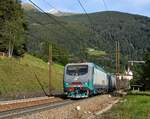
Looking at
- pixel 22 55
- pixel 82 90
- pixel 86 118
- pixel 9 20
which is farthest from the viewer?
pixel 22 55

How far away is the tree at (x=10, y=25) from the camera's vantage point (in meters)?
84.6

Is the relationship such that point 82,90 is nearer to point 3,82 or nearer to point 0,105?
point 0,105

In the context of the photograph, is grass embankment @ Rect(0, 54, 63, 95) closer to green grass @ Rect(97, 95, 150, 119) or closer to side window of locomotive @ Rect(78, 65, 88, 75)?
side window of locomotive @ Rect(78, 65, 88, 75)

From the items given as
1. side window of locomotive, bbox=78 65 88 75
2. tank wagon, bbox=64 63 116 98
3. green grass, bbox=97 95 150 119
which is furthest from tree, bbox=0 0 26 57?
green grass, bbox=97 95 150 119

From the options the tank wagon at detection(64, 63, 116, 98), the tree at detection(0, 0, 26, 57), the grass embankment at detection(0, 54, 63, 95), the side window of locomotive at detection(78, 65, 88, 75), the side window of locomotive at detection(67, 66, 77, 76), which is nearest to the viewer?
the tank wagon at detection(64, 63, 116, 98)

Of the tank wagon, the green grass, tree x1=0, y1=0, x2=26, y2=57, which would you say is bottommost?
the green grass

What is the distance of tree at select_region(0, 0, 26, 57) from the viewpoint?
84625 mm

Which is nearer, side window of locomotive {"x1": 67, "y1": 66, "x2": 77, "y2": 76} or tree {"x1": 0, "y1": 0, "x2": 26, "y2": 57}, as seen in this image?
side window of locomotive {"x1": 67, "y1": 66, "x2": 77, "y2": 76}

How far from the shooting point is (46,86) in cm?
7312

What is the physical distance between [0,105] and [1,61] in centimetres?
4202

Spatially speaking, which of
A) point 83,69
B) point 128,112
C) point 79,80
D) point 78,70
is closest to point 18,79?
point 78,70

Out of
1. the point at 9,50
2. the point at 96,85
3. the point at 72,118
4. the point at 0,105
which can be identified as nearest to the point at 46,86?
the point at 9,50

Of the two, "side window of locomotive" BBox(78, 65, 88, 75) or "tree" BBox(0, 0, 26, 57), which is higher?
"tree" BBox(0, 0, 26, 57)

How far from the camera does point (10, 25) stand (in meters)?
84.1
